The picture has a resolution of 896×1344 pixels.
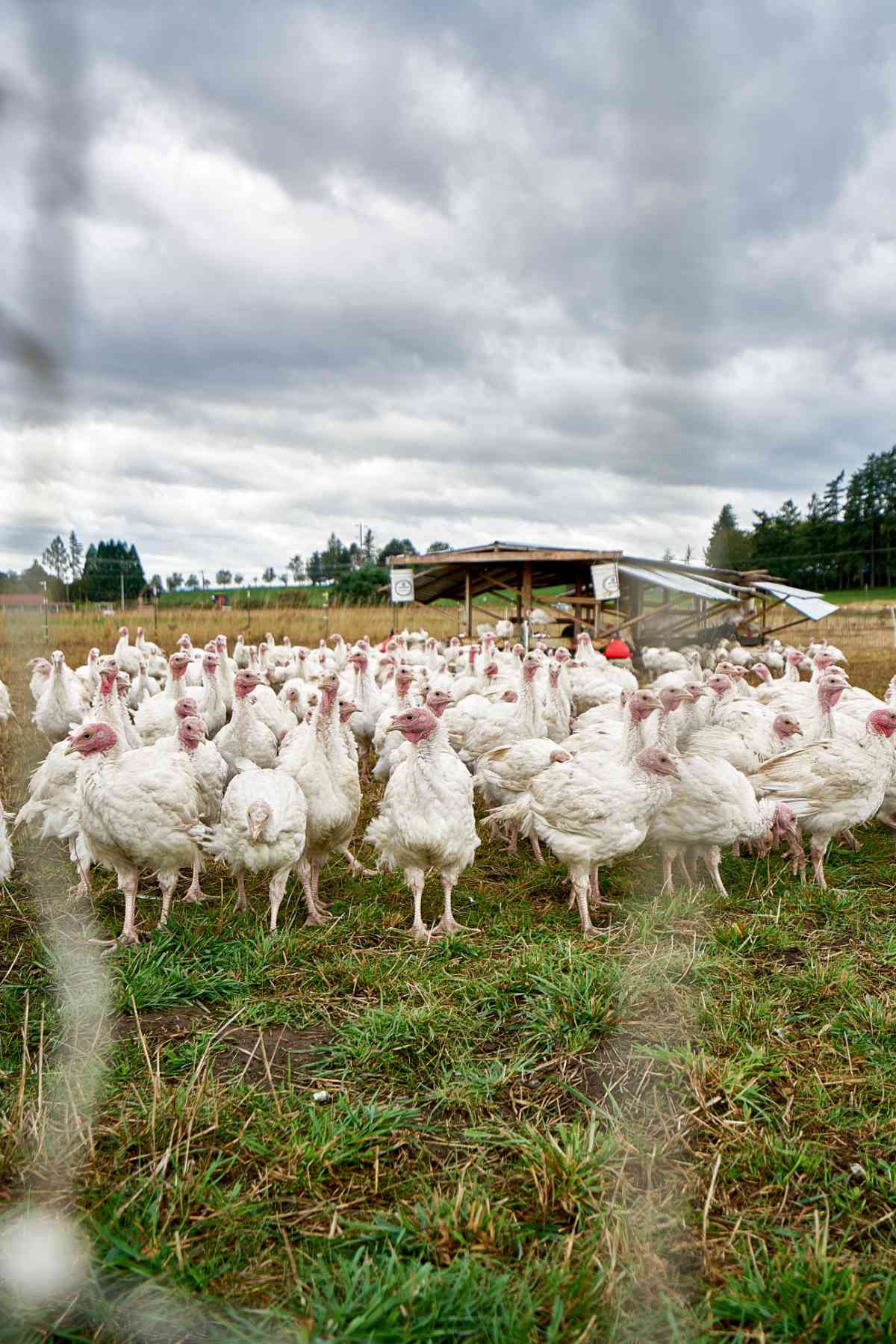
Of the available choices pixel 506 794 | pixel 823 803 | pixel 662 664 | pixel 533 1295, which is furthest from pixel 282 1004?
pixel 662 664

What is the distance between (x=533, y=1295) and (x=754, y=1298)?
0.58 m

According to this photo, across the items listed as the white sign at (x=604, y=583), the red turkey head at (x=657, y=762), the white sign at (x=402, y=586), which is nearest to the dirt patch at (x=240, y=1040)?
the red turkey head at (x=657, y=762)

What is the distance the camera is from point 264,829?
13.7ft

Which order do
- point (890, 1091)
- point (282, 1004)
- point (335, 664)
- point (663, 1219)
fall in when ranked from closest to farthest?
point (663, 1219) < point (890, 1091) < point (282, 1004) < point (335, 664)

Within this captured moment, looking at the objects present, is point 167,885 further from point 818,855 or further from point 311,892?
point 818,855

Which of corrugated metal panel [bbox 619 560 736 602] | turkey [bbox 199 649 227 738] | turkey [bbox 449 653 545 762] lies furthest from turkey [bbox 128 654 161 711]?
corrugated metal panel [bbox 619 560 736 602]

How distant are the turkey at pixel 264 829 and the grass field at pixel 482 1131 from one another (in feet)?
1.35

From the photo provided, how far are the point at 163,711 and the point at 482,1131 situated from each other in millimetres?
5838

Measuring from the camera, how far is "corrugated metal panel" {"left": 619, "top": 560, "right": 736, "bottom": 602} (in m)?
14.2

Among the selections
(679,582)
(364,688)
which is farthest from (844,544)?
(364,688)

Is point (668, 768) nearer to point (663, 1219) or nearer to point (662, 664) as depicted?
point (663, 1219)

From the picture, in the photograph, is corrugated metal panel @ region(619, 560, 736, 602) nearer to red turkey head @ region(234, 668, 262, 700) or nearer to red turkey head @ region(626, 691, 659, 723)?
red turkey head @ region(626, 691, 659, 723)

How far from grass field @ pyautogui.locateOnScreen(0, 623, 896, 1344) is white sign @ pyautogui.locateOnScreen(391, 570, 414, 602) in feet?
41.7

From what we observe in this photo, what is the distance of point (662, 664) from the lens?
1673 centimetres
